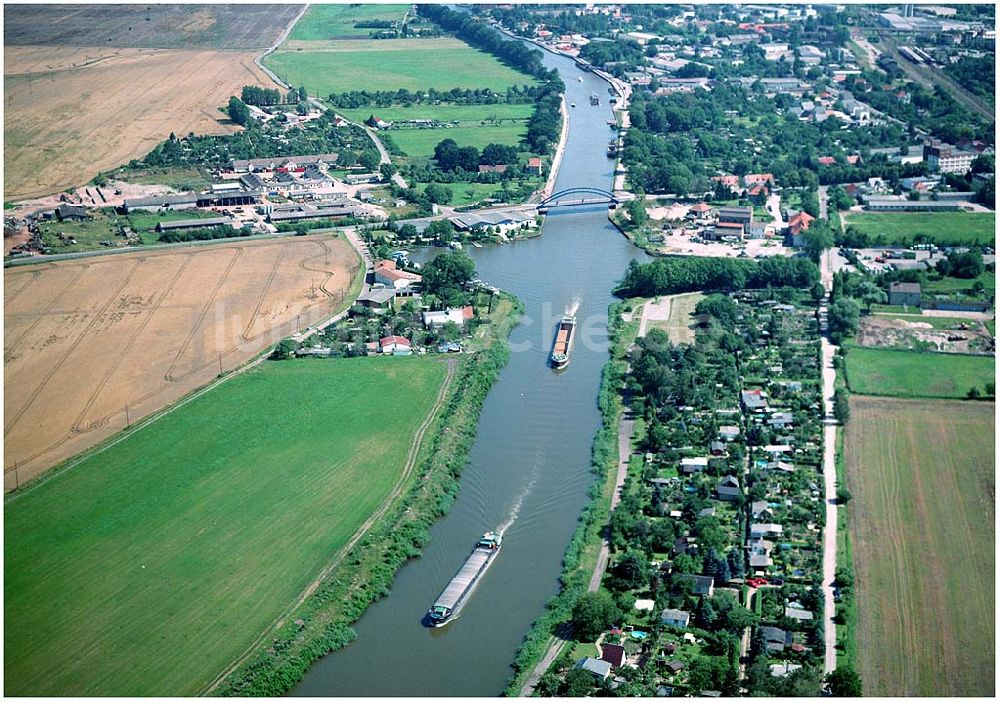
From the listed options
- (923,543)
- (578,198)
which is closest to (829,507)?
(923,543)

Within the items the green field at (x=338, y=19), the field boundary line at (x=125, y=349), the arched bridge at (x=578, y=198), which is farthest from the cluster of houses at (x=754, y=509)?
the green field at (x=338, y=19)

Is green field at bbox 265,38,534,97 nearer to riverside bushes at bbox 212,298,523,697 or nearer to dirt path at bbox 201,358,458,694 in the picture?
dirt path at bbox 201,358,458,694

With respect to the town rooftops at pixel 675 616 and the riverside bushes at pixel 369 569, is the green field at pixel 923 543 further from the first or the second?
the riverside bushes at pixel 369 569

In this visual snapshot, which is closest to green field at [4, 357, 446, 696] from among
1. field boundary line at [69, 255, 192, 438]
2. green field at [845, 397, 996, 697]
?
field boundary line at [69, 255, 192, 438]

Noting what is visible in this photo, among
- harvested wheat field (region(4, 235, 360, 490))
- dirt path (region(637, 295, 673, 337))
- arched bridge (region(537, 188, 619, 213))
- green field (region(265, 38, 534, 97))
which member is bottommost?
green field (region(265, 38, 534, 97))

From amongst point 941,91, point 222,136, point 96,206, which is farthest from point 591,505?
point 941,91

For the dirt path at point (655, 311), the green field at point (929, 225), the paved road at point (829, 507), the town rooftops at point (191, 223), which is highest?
the paved road at point (829, 507)
